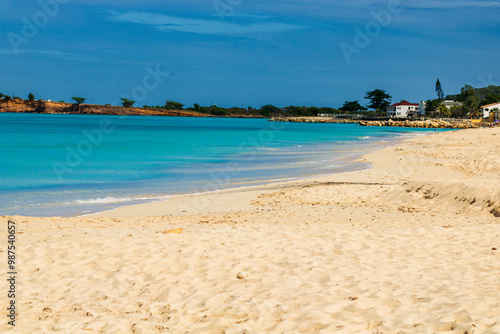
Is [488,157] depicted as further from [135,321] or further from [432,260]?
[135,321]

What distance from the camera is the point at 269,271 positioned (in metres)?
6.16

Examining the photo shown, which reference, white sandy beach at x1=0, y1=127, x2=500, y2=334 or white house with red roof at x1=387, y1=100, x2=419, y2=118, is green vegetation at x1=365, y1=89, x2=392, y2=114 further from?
white sandy beach at x1=0, y1=127, x2=500, y2=334

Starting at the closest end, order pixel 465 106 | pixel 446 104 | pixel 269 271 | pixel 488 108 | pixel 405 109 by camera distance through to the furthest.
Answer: pixel 269 271 < pixel 488 108 < pixel 465 106 < pixel 446 104 < pixel 405 109

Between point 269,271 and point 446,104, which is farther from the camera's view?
point 446,104

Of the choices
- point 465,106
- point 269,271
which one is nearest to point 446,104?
point 465,106

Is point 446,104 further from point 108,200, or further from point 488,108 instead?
point 108,200

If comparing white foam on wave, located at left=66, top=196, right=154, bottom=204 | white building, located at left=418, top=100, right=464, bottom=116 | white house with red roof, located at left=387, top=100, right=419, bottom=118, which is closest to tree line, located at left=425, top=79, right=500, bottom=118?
white building, located at left=418, top=100, right=464, bottom=116

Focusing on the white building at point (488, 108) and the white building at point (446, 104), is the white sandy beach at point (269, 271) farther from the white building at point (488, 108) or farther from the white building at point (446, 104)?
the white building at point (446, 104)

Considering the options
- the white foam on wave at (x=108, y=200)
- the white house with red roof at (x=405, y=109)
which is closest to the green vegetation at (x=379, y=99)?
the white house with red roof at (x=405, y=109)

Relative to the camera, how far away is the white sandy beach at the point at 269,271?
4.51m

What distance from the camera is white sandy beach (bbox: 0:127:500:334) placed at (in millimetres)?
4508

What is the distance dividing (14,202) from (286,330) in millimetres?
12341

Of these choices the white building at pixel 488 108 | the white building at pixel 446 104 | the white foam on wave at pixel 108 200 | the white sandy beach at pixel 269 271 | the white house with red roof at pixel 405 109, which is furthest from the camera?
the white house with red roof at pixel 405 109

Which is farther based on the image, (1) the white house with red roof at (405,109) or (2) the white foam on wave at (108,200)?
(1) the white house with red roof at (405,109)
